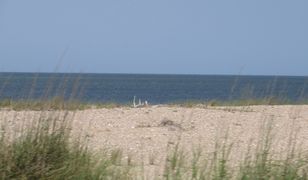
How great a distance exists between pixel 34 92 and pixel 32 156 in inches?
38.9

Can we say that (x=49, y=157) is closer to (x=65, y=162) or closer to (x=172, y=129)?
(x=65, y=162)

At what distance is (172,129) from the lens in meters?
12.9

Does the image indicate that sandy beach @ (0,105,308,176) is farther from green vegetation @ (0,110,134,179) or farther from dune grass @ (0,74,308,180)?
Answer: green vegetation @ (0,110,134,179)

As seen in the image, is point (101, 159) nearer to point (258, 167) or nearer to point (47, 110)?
point (47, 110)

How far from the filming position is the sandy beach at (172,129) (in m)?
9.59

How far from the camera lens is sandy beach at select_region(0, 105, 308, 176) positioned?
9.59 meters

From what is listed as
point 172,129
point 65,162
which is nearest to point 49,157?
point 65,162

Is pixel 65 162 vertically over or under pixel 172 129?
under

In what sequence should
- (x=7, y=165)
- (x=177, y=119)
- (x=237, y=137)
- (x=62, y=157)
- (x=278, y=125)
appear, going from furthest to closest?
(x=177, y=119)
(x=278, y=125)
(x=237, y=137)
(x=62, y=157)
(x=7, y=165)

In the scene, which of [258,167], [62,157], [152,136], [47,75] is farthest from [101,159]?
[152,136]

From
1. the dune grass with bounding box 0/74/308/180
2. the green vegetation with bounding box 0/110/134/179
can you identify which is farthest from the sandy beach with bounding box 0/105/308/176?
the green vegetation with bounding box 0/110/134/179

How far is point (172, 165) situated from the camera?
684 centimetres

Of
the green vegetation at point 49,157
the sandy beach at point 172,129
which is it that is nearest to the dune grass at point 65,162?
the green vegetation at point 49,157

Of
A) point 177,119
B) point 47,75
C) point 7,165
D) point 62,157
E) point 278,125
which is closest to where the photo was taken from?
point 7,165
